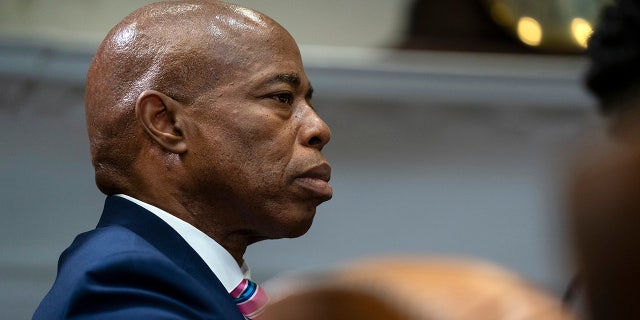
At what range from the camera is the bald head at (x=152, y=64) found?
5.38 ft

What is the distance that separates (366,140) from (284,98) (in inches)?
86.1

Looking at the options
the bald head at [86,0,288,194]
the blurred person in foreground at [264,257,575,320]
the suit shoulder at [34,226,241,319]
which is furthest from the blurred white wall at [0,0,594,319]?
the blurred person in foreground at [264,257,575,320]

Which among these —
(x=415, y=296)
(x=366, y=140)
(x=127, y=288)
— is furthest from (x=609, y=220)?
(x=366, y=140)

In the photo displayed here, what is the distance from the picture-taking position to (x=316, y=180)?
5.46 ft

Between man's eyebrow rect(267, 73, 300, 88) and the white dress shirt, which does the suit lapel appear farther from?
man's eyebrow rect(267, 73, 300, 88)

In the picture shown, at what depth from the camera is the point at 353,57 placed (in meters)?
3.81

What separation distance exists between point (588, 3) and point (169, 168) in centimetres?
254

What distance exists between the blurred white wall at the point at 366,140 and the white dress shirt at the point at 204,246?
6.62ft

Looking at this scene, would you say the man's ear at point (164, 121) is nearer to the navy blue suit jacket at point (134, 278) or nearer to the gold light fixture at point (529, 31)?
the navy blue suit jacket at point (134, 278)

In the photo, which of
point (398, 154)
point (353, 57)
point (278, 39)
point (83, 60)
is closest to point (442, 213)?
point (398, 154)

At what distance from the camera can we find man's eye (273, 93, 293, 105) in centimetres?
168

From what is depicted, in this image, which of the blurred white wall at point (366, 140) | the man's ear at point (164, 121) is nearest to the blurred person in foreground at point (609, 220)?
the man's ear at point (164, 121)

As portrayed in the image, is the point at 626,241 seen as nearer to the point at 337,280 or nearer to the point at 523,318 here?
the point at 523,318

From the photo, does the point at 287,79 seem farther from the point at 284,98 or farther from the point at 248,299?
the point at 248,299
